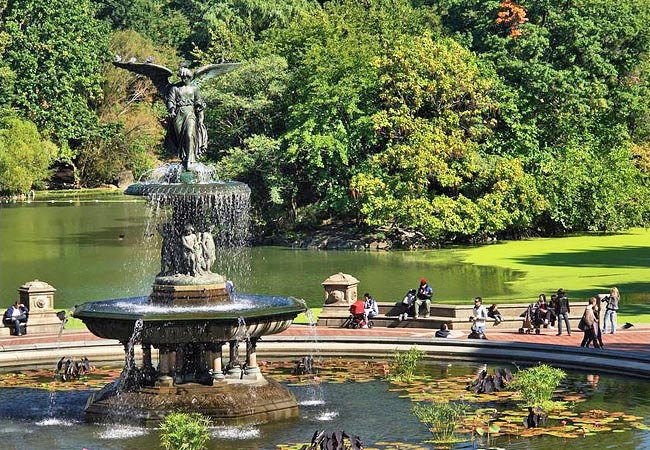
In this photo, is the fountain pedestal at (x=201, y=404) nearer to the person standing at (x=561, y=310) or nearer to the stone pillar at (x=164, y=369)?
the stone pillar at (x=164, y=369)

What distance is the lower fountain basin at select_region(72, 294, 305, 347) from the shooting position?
26500 millimetres

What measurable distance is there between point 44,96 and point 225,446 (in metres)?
94.2

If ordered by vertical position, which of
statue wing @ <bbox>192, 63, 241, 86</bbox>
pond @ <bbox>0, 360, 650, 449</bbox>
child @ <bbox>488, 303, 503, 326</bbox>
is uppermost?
statue wing @ <bbox>192, 63, 241, 86</bbox>

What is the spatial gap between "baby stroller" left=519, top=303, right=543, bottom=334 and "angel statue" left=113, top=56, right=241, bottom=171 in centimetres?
1234

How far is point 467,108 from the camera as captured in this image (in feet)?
249

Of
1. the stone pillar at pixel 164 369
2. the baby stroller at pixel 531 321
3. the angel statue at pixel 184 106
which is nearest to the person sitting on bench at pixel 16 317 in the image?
the angel statue at pixel 184 106

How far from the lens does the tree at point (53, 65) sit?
114000 millimetres

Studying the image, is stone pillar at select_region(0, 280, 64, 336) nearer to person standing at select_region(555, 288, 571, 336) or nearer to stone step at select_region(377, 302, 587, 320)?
stone step at select_region(377, 302, 587, 320)

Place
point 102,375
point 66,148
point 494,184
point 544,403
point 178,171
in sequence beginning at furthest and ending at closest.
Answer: point 66,148 < point 494,184 < point 102,375 < point 178,171 < point 544,403

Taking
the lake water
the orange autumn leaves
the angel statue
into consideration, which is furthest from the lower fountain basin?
the orange autumn leaves

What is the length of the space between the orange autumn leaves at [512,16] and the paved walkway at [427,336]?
4299 cm

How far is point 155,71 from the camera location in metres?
28.7

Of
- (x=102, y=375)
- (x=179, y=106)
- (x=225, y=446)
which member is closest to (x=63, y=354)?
(x=102, y=375)

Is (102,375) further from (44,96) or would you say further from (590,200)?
(44,96)
